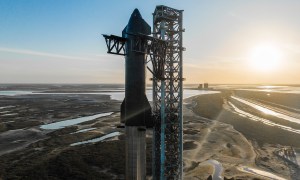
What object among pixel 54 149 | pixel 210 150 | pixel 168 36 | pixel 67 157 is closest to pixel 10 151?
pixel 54 149

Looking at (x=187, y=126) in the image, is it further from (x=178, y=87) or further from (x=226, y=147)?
(x=178, y=87)

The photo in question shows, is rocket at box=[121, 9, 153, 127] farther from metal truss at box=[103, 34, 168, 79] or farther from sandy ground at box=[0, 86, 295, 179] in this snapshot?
sandy ground at box=[0, 86, 295, 179]

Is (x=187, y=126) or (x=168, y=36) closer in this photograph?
(x=168, y=36)

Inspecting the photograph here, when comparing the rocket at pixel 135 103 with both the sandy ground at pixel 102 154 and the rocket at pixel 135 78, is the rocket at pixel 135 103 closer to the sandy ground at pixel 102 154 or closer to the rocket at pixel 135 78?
the rocket at pixel 135 78

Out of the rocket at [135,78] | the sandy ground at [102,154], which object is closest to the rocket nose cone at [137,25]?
the rocket at [135,78]

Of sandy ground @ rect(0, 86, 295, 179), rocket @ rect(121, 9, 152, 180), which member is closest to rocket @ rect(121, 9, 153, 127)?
rocket @ rect(121, 9, 152, 180)

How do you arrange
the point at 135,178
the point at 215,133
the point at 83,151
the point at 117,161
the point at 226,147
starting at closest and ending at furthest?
the point at 135,178 → the point at 117,161 → the point at 83,151 → the point at 226,147 → the point at 215,133
